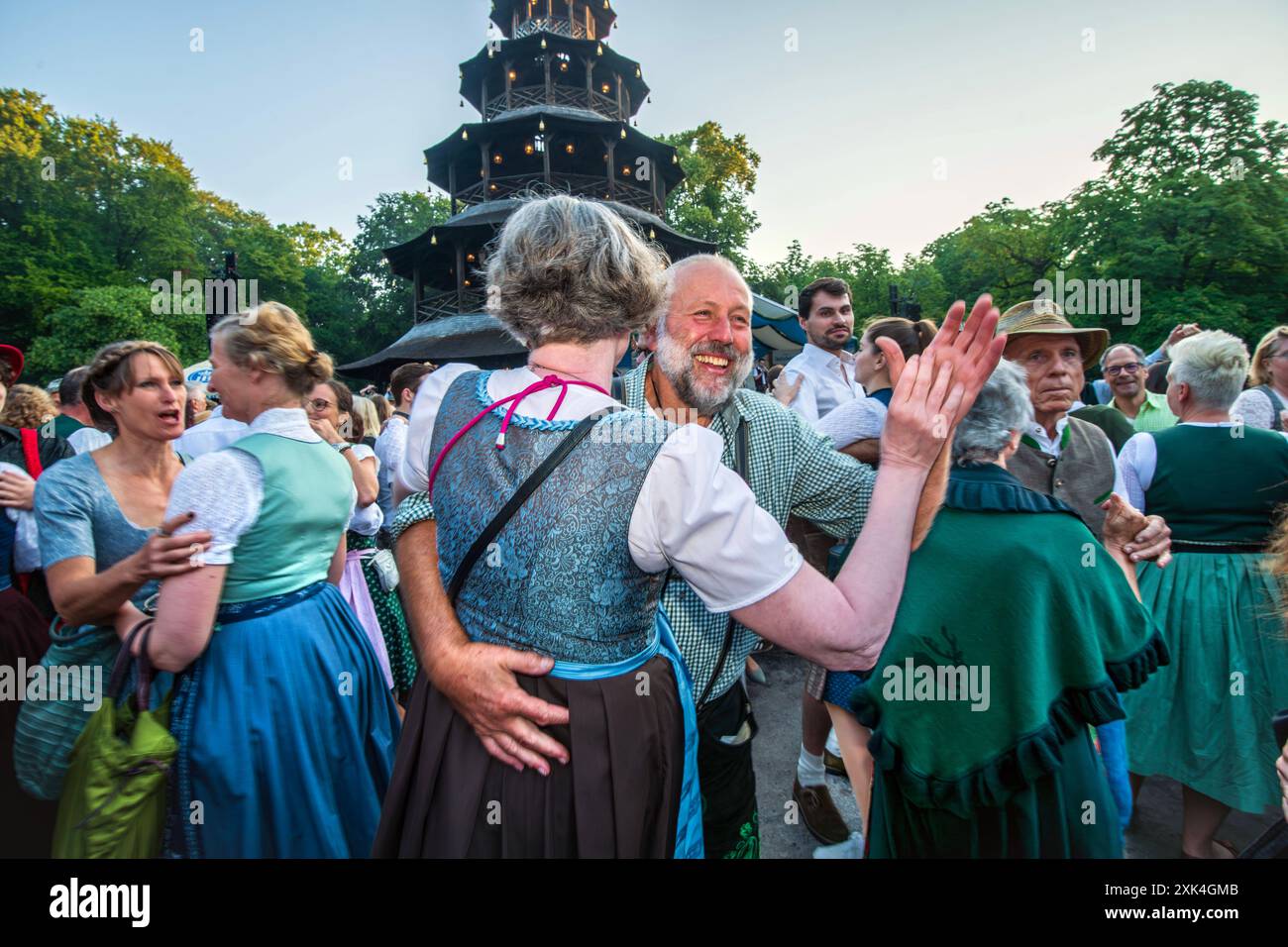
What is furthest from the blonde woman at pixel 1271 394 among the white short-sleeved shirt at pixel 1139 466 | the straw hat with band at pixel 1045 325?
the straw hat with band at pixel 1045 325

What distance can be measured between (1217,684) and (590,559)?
3.69 m

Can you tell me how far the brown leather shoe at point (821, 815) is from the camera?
10.6 ft

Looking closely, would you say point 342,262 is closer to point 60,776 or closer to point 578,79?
point 578,79

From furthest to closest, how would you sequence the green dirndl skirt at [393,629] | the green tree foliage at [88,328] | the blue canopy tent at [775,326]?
the green tree foliage at [88,328], the blue canopy tent at [775,326], the green dirndl skirt at [393,629]

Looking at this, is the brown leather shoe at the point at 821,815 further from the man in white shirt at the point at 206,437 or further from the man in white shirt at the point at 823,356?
the man in white shirt at the point at 206,437

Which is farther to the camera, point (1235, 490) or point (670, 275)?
point (1235, 490)

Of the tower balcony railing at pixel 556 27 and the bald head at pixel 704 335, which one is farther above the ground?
the tower balcony railing at pixel 556 27

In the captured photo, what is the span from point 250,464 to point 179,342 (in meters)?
38.8

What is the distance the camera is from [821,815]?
330cm

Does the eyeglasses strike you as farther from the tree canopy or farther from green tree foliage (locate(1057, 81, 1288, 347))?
green tree foliage (locate(1057, 81, 1288, 347))

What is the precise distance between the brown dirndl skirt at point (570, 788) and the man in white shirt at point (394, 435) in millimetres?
3985

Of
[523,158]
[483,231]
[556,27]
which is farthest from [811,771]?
[556,27]
